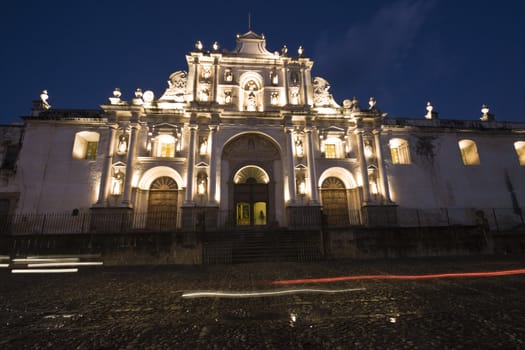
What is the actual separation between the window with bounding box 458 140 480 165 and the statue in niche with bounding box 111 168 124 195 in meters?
26.2

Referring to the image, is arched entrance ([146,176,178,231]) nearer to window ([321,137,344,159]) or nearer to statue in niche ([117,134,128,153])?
statue in niche ([117,134,128,153])

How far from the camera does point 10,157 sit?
15227mm

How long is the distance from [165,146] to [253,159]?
6721 mm

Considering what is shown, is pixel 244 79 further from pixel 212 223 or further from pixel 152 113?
pixel 212 223

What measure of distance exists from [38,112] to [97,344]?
21.3 meters

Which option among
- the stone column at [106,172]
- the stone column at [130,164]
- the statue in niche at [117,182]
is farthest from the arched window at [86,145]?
the statue in niche at [117,182]

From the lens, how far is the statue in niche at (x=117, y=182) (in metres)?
14.6

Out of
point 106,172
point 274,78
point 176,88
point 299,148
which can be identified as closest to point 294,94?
point 274,78

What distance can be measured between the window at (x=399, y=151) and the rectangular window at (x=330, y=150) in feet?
15.0

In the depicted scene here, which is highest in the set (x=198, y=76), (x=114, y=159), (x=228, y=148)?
(x=198, y=76)

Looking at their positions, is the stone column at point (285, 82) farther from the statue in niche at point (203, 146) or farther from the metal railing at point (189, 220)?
the metal railing at point (189, 220)

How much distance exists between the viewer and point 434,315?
2.96m

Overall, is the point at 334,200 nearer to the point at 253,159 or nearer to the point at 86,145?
the point at 253,159

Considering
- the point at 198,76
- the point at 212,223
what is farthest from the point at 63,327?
the point at 198,76
